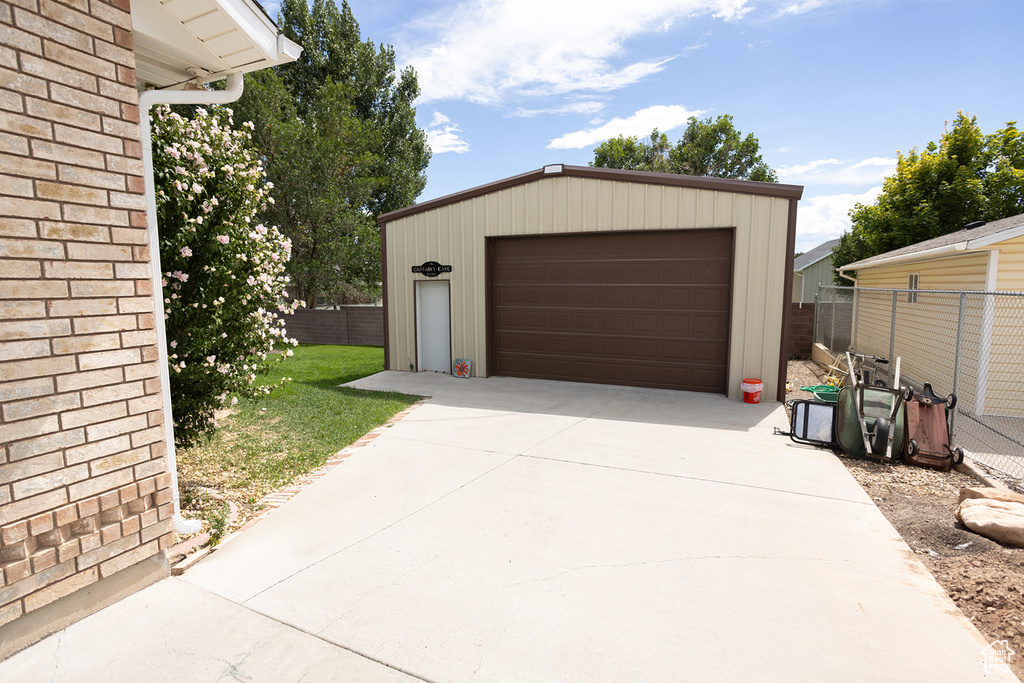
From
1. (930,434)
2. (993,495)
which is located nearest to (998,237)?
(930,434)

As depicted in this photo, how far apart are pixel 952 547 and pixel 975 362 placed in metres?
5.34

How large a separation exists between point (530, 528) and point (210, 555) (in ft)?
7.17

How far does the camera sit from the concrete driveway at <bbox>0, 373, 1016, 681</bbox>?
2393mm

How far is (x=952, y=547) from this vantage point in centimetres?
350

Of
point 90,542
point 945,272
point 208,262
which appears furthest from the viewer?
point 945,272

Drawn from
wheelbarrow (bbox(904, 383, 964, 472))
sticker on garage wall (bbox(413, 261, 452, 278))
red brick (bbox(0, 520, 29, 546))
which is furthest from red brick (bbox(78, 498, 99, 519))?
sticker on garage wall (bbox(413, 261, 452, 278))

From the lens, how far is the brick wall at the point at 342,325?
1688 centimetres

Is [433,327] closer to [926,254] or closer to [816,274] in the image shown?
[926,254]

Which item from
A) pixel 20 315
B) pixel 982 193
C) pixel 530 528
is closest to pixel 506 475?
pixel 530 528

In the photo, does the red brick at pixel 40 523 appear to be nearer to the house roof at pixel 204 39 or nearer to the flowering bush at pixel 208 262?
the flowering bush at pixel 208 262

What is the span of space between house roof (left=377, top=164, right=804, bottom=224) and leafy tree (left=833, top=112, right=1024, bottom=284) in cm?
1501

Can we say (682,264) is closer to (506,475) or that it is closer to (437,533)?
(506,475)

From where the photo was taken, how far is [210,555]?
3.36 m

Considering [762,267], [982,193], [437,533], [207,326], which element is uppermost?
[982,193]
